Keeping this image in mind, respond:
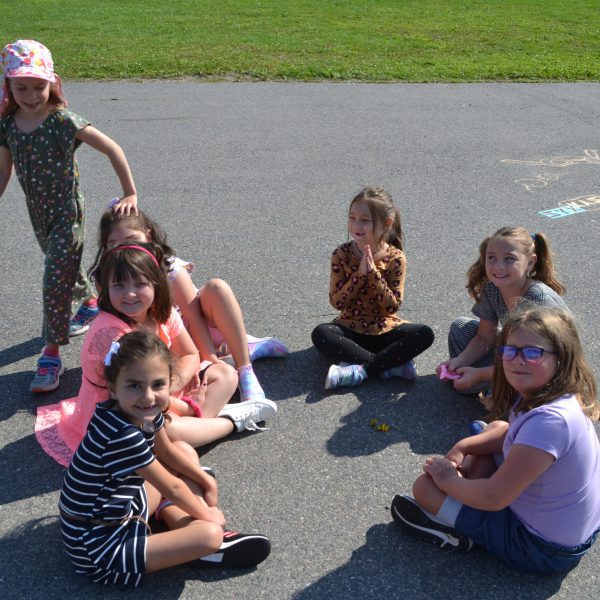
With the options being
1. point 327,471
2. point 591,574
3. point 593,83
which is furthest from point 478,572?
point 593,83

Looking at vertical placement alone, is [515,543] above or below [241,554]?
above

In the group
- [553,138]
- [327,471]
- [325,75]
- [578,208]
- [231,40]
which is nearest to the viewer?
[327,471]

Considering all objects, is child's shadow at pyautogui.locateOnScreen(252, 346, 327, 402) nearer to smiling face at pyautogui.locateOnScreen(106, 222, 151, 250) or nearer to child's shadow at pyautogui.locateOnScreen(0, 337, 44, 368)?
smiling face at pyautogui.locateOnScreen(106, 222, 151, 250)

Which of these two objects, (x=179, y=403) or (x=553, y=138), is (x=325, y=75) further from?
(x=179, y=403)

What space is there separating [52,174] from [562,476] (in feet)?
9.63

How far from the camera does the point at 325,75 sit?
1054 cm

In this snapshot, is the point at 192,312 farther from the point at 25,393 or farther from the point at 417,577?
the point at 417,577

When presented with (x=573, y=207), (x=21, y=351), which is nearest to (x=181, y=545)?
(x=21, y=351)

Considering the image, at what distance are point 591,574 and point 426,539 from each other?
2.01 ft

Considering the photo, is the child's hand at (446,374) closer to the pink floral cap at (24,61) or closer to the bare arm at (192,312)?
the bare arm at (192,312)

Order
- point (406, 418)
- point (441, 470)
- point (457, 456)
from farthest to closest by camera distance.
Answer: point (406, 418), point (457, 456), point (441, 470)

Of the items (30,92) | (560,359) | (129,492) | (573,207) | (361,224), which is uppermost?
(30,92)

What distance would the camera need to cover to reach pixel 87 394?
11.2 ft

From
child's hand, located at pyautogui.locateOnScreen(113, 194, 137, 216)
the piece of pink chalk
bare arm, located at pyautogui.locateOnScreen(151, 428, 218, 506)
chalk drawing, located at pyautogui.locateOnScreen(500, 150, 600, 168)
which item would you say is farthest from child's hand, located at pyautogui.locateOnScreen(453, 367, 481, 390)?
chalk drawing, located at pyautogui.locateOnScreen(500, 150, 600, 168)
